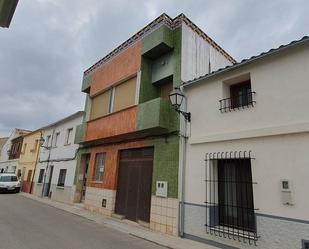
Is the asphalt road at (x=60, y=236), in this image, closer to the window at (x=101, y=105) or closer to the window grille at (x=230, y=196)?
the window grille at (x=230, y=196)

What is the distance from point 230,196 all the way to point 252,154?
4.66ft

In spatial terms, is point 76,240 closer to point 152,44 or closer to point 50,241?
point 50,241

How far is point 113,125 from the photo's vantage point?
10.3 meters

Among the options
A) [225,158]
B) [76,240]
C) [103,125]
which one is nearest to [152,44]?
[103,125]

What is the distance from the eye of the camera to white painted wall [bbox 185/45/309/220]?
5.07 m

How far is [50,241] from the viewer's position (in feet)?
20.7

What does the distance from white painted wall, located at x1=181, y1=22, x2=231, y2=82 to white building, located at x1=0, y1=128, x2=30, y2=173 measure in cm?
2681

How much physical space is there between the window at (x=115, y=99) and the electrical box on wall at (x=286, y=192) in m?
6.40

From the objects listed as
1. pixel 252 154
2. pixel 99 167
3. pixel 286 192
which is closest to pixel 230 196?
pixel 252 154

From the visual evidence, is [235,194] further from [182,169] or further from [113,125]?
[113,125]

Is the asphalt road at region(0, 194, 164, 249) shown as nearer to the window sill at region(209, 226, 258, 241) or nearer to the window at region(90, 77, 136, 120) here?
the window sill at region(209, 226, 258, 241)

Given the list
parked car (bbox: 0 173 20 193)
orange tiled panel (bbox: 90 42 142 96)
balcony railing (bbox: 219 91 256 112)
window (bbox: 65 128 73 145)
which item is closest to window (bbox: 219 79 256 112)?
balcony railing (bbox: 219 91 256 112)

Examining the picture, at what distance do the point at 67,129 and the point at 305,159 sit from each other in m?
15.6

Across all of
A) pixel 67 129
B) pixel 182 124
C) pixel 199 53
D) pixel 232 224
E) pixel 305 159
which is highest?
pixel 199 53
